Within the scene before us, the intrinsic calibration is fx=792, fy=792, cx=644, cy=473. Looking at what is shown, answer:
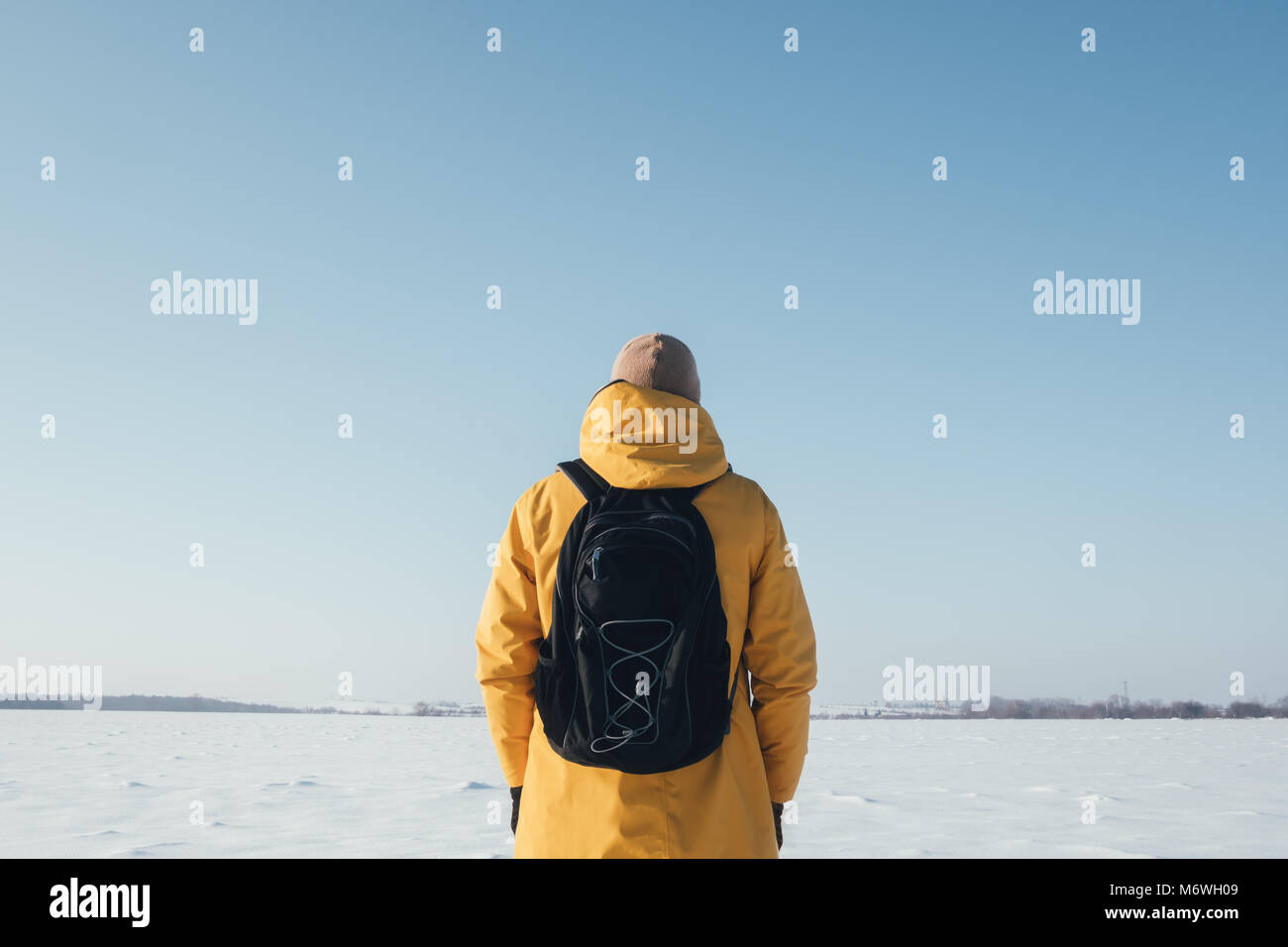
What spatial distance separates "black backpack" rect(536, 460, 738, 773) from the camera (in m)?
1.63

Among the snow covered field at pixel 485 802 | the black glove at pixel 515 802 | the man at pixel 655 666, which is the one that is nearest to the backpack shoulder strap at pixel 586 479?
the man at pixel 655 666

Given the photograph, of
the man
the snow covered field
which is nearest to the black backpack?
the man

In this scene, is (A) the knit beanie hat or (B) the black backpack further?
(A) the knit beanie hat

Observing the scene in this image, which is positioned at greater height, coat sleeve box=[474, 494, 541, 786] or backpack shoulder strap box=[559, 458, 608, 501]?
backpack shoulder strap box=[559, 458, 608, 501]

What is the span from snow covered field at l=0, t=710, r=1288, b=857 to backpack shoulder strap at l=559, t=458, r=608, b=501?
380 centimetres

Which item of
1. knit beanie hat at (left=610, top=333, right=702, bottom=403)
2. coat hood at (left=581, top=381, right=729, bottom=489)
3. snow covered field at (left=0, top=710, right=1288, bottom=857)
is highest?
knit beanie hat at (left=610, top=333, right=702, bottom=403)

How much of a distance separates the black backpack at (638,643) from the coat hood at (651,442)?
0.20ft

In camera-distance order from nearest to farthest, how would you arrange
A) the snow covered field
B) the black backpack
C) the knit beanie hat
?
the black backpack < the knit beanie hat < the snow covered field

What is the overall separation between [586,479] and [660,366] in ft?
1.09

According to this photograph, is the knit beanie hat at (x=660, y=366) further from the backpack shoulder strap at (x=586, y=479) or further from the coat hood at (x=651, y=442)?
the backpack shoulder strap at (x=586, y=479)

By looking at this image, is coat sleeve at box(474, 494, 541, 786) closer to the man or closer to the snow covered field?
the man

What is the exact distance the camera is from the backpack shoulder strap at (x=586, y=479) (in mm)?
1753

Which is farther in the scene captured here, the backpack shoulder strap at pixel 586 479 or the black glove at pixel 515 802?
the black glove at pixel 515 802

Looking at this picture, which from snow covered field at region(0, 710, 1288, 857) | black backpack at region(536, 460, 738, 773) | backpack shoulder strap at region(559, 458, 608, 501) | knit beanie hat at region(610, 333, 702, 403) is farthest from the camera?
snow covered field at region(0, 710, 1288, 857)
